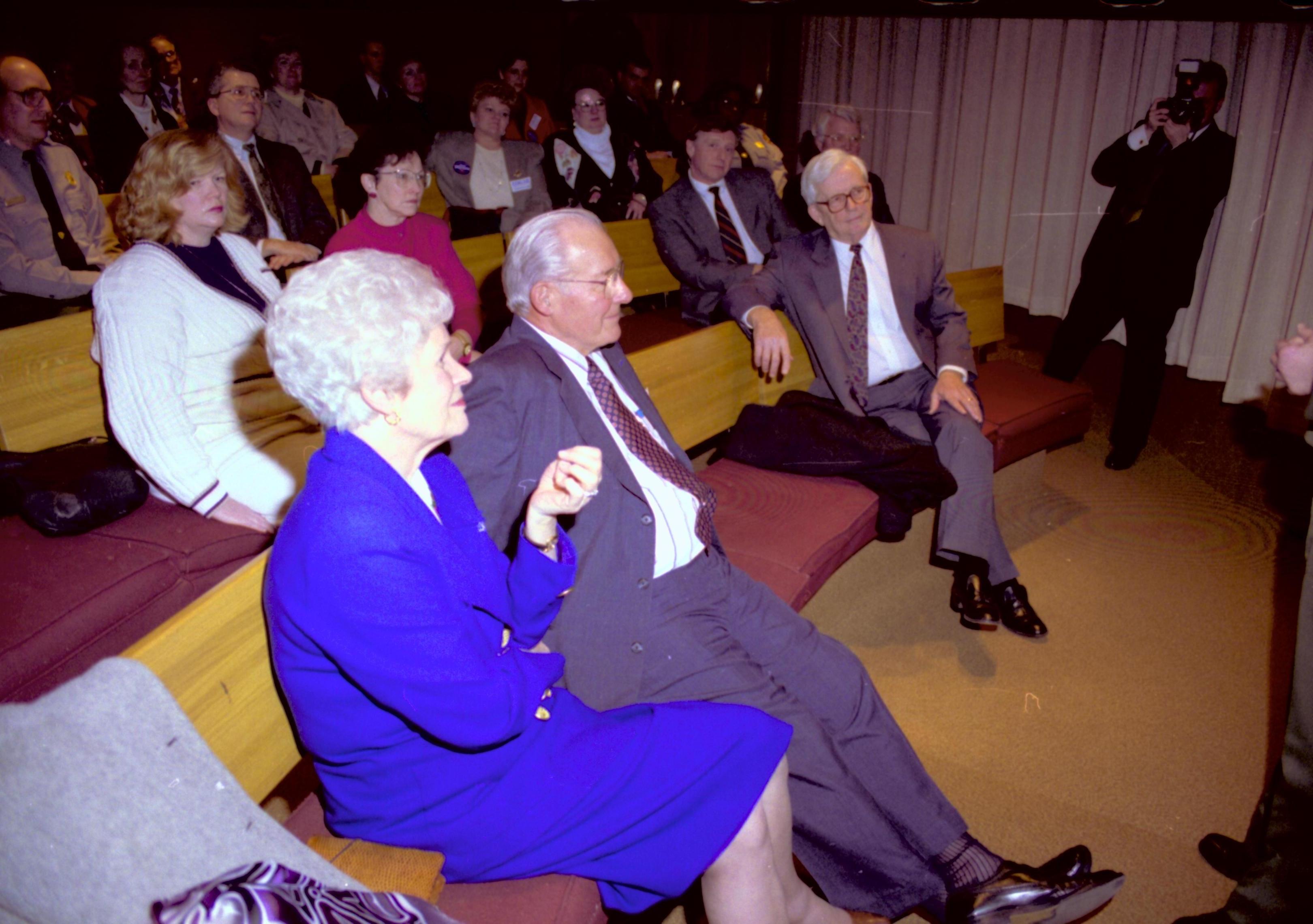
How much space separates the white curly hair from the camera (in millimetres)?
1291

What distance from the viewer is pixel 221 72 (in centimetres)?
380

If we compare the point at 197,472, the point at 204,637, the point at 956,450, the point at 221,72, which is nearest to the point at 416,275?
the point at 204,637

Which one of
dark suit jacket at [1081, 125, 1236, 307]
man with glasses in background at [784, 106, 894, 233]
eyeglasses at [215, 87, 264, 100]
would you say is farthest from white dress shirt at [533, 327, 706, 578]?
dark suit jacket at [1081, 125, 1236, 307]

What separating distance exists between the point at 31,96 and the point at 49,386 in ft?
6.20

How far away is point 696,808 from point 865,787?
23.2 inches

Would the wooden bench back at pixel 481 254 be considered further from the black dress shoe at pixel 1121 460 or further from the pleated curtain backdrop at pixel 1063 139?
the pleated curtain backdrop at pixel 1063 139

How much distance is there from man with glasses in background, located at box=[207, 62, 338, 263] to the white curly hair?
90.3 inches

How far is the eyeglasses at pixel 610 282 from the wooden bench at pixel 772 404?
58 centimetres

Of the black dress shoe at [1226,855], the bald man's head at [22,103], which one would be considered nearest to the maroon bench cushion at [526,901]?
the black dress shoe at [1226,855]

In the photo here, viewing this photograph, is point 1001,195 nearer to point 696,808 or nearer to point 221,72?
point 221,72

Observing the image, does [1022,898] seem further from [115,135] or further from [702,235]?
[115,135]

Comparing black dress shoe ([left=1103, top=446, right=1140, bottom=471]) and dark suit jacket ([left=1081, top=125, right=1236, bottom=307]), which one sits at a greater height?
dark suit jacket ([left=1081, top=125, right=1236, bottom=307])

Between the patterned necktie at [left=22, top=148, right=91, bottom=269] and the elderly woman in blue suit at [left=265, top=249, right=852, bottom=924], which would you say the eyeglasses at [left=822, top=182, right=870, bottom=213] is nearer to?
the elderly woman in blue suit at [left=265, top=249, right=852, bottom=924]

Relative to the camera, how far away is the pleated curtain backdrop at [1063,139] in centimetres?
521
